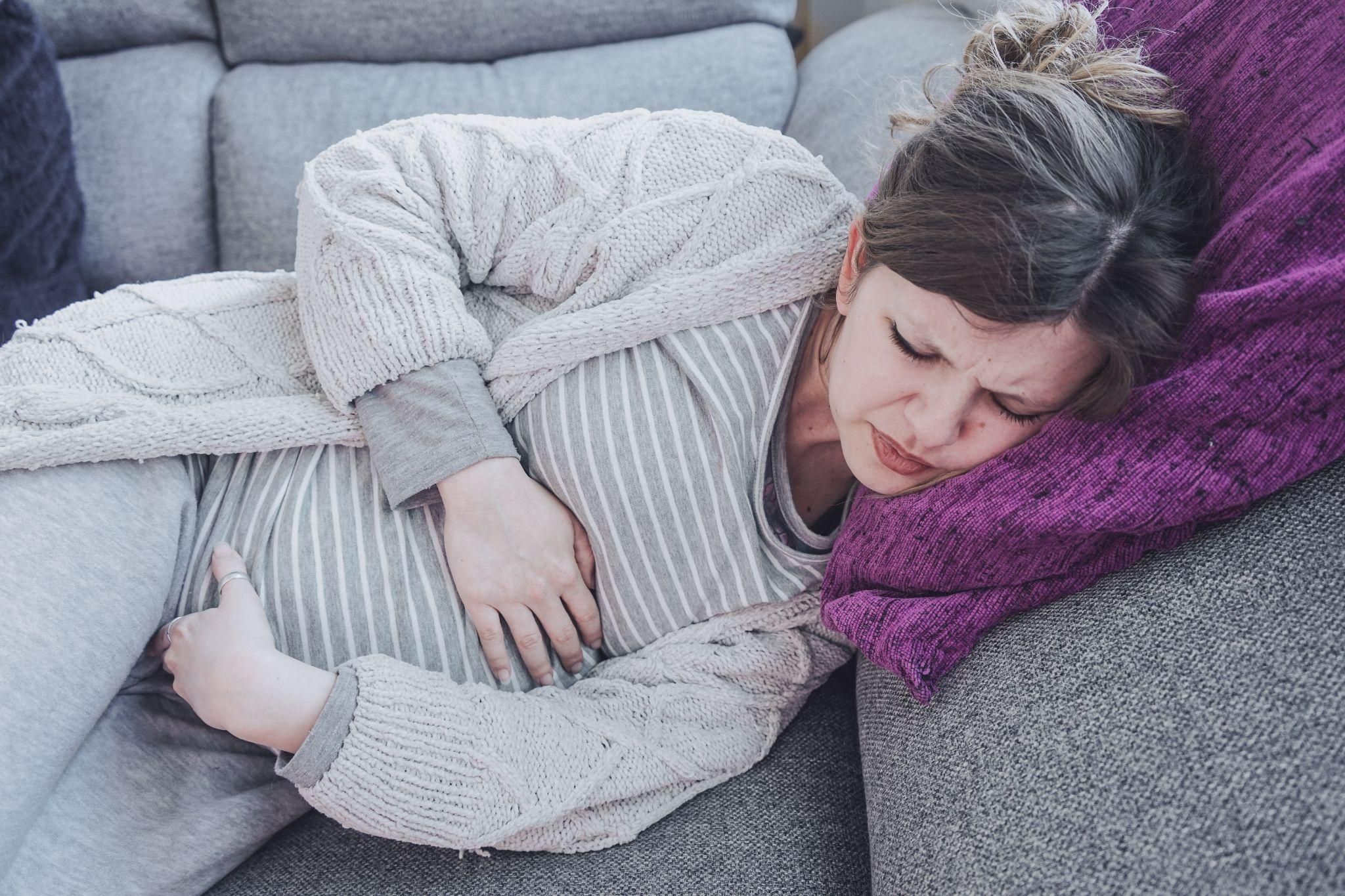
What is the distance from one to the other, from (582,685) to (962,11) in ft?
3.78

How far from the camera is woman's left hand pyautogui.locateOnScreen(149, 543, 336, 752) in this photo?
76cm

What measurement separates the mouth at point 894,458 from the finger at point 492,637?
40 centimetres

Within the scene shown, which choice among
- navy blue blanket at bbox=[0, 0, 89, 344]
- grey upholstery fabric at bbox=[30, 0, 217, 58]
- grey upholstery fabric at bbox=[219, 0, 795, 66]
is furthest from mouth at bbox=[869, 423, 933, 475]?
grey upholstery fabric at bbox=[30, 0, 217, 58]

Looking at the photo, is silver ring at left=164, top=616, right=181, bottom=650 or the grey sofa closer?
the grey sofa

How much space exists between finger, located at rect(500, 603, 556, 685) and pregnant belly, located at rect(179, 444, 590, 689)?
0.01 meters

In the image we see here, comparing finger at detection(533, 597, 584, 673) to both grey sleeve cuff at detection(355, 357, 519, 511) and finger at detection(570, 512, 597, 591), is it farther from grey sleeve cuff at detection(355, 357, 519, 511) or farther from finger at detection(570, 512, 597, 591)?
grey sleeve cuff at detection(355, 357, 519, 511)

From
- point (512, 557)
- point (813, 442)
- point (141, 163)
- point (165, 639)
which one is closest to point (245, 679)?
point (165, 639)

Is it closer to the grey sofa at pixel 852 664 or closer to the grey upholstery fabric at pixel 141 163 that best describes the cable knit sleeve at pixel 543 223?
the grey sofa at pixel 852 664

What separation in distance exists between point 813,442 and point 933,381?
0.23 m

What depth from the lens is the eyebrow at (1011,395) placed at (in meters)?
0.68

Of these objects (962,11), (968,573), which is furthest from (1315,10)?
(962,11)

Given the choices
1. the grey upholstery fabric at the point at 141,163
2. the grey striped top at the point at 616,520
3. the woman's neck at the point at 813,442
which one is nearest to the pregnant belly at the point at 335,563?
the grey striped top at the point at 616,520

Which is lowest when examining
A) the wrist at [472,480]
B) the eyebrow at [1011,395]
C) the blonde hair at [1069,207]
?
the wrist at [472,480]

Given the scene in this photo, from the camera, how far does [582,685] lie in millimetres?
891
